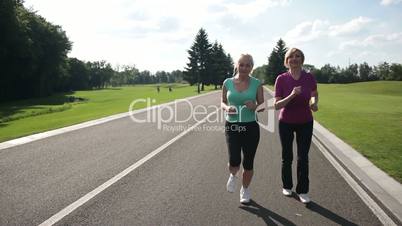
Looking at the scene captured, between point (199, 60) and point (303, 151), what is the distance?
76624 mm

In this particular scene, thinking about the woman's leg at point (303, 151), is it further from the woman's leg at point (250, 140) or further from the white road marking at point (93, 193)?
the white road marking at point (93, 193)

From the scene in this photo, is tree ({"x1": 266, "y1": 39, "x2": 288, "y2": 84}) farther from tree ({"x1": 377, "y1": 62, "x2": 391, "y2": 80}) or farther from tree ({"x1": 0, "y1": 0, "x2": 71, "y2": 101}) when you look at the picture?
tree ({"x1": 0, "y1": 0, "x2": 71, "y2": 101})

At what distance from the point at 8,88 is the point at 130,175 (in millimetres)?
55411

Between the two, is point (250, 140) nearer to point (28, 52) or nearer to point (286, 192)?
point (286, 192)

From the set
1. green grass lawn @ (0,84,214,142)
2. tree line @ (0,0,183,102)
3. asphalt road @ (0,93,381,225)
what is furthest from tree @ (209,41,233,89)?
asphalt road @ (0,93,381,225)

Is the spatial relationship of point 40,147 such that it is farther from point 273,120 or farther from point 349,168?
point 273,120

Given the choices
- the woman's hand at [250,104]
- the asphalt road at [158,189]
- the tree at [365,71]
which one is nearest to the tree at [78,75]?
the tree at [365,71]

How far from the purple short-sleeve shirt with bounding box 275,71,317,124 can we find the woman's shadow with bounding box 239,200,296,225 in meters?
1.34

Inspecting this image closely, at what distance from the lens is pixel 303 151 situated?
18.7 ft

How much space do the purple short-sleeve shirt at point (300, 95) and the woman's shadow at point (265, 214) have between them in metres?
1.34

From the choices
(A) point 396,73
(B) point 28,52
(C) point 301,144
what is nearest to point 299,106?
(C) point 301,144

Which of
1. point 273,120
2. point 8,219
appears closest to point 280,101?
point 8,219

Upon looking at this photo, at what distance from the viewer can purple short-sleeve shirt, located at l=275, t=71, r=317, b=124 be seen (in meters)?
5.59

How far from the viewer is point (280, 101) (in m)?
5.54
